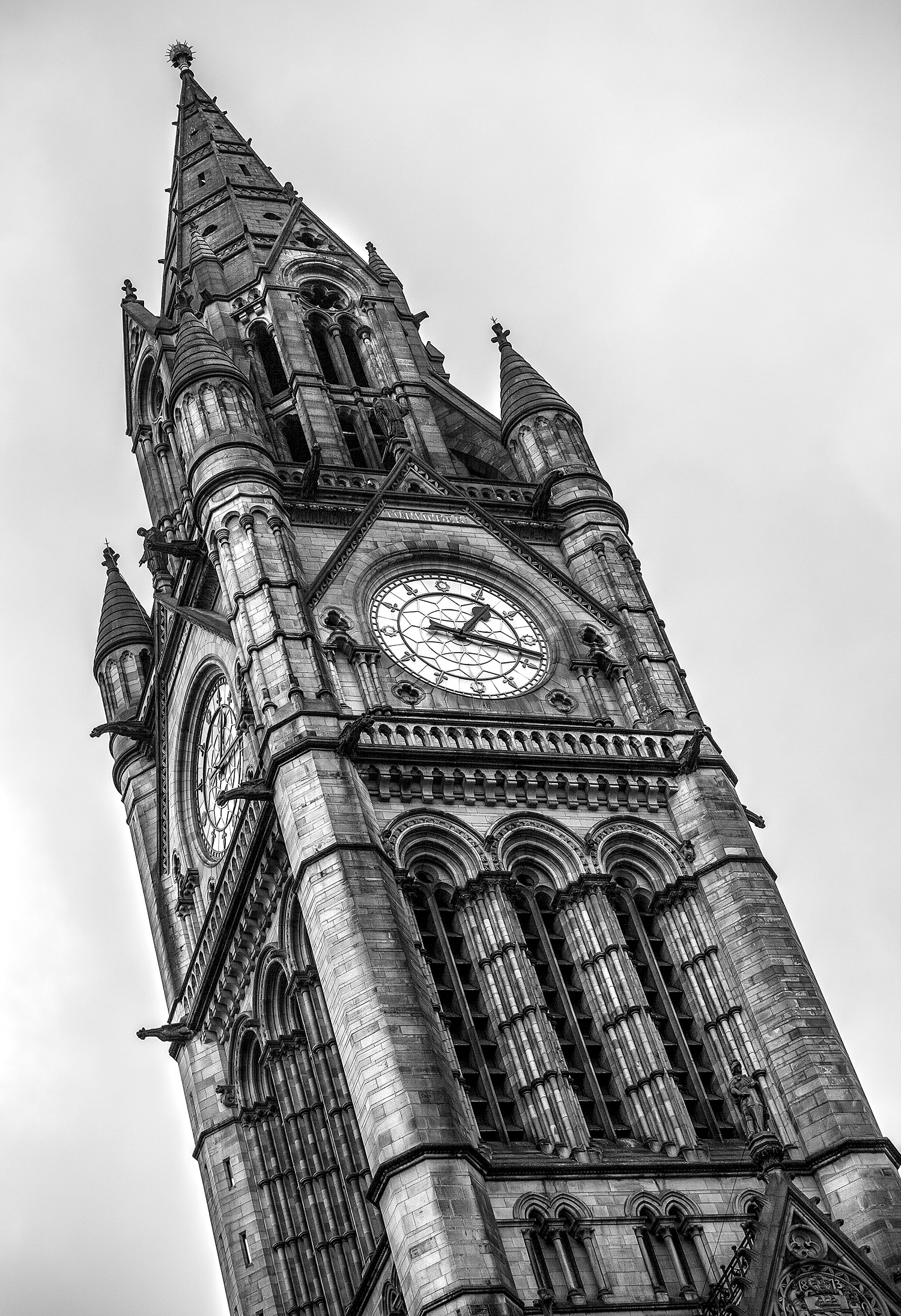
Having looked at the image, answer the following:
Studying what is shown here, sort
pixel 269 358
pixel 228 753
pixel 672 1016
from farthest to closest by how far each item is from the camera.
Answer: pixel 269 358, pixel 228 753, pixel 672 1016

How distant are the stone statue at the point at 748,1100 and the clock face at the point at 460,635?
8.89 metres

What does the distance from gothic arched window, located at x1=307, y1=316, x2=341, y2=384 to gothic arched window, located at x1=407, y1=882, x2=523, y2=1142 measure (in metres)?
16.3

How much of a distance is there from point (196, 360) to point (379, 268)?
9.01 metres

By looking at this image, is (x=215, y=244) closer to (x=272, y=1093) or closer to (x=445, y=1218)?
(x=272, y=1093)

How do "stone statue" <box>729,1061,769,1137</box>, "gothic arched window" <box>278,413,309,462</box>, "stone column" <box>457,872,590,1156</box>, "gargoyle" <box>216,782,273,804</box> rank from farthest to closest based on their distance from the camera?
1. "gothic arched window" <box>278,413,309,462</box>
2. "gargoyle" <box>216,782,273,804</box>
3. "stone statue" <box>729,1061,769,1137</box>
4. "stone column" <box>457,872,590,1156</box>

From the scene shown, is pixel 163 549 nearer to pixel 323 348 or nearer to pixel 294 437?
pixel 294 437

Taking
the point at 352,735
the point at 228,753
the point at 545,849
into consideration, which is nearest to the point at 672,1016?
the point at 545,849

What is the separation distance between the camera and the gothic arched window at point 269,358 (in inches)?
2132

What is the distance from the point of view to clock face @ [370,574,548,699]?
46.2 meters

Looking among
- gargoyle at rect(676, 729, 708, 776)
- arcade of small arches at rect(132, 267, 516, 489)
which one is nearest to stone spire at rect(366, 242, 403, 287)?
arcade of small arches at rect(132, 267, 516, 489)

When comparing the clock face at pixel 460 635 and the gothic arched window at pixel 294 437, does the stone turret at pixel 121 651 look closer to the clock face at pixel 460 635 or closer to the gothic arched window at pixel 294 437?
the gothic arched window at pixel 294 437

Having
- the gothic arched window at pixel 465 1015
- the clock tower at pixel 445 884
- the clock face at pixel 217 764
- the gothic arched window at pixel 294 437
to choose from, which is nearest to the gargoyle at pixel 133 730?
the clock tower at pixel 445 884

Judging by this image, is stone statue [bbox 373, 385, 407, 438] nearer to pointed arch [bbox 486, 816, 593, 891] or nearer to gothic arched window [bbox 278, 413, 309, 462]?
gothic arched window [bbox 278, 413, 309, 462]

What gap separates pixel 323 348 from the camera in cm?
5559
